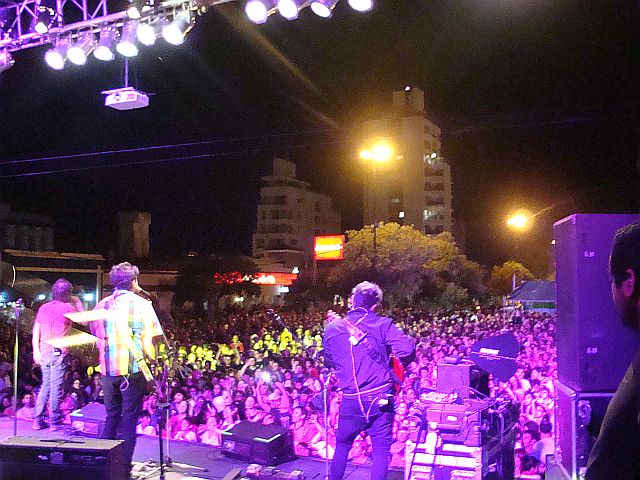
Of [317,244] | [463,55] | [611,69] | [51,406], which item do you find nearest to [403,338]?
[51,406]

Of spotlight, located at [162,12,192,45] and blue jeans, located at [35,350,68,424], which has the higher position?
spotlight, located at [162,12,192,45]

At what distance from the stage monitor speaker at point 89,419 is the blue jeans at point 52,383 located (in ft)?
0.65

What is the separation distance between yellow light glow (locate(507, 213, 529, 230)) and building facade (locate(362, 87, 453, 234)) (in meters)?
8.98

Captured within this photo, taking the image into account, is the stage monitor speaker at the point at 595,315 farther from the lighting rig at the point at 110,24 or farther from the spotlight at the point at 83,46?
the spotlight at the point at 83,46

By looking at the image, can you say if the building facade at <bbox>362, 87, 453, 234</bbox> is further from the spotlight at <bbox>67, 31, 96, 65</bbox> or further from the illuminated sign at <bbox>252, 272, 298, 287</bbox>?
the spotlight at <bbox>67, 31, 96, 65</bbox>

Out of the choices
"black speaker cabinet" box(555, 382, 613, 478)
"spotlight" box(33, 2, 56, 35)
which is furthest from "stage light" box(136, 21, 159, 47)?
"black speaker cabinet" box(555, 382, 613, 478)

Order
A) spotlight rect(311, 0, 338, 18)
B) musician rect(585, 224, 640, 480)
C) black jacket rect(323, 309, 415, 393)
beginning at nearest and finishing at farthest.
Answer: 1. musician rect(585, 224, 640, 480)
2. black jacket rect(323, 309, 415, 393)
3. spotlight rect(311, 0, 338, 18)

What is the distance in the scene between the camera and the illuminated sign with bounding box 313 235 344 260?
101ft

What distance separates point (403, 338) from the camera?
306cm

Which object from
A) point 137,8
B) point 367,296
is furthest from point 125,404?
point 137,8

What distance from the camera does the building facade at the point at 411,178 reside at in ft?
137

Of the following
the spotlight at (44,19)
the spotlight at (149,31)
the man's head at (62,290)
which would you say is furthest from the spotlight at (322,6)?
the man's head at (62,290)

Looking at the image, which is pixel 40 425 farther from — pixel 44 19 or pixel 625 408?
pixel 625 408

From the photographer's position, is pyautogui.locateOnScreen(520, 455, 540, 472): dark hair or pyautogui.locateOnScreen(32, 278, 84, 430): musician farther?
pyautogui.locateOnScreen(32, 278, 84, 430): musician
